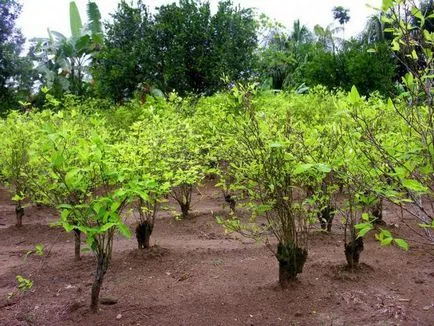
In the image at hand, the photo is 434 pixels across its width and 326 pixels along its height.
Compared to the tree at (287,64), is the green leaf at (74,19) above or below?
above

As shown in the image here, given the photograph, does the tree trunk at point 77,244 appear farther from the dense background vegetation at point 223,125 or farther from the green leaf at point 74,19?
the green leaf at point 74,19

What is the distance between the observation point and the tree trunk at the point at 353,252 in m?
4.28

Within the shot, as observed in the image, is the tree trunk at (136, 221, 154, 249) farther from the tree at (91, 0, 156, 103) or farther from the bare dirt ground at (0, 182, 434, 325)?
the tree at (91, 0, 156, 103)

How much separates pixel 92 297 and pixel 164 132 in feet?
5.66

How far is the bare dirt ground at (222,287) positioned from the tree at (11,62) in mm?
13940

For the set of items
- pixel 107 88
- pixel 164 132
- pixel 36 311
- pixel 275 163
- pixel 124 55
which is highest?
pixel 124 55

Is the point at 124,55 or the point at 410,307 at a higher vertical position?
the point at 124,55

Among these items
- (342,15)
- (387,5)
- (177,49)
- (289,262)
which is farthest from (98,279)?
(342,15)

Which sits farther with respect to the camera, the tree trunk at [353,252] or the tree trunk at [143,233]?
the tree trunk at [143,233]

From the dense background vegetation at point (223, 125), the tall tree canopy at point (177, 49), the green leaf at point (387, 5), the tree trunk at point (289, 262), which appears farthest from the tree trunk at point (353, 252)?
the tall tree canopy at point (177, 49)

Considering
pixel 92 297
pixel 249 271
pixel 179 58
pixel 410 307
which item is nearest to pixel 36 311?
pixel 92 297

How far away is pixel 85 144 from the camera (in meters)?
3.07

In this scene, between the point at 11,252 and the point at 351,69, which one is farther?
the point at 351,69

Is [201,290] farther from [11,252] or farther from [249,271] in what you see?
[11,252]
